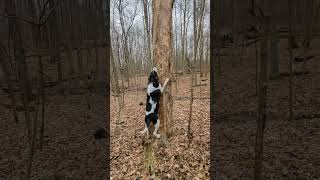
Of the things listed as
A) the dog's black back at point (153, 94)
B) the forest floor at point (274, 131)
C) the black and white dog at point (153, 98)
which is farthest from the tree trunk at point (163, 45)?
the forest floor at point (274, 131)

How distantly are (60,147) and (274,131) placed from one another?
21.9 ft

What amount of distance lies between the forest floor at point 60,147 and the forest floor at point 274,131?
129 inches

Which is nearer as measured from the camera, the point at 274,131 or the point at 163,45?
the point at 163,45

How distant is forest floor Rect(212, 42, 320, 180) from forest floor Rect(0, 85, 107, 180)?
3.28m

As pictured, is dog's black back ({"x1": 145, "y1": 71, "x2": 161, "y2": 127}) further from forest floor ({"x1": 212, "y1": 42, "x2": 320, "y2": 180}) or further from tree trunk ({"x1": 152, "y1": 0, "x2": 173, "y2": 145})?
forest floor ({"x1": 212, "y1": 42, "x2": 320, "y2": 180})

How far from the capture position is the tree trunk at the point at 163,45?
5.84m

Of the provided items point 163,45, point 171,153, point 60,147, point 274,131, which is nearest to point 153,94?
point 163,45

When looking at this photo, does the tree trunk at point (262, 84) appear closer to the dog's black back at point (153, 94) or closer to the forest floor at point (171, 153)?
the forest floor at point (171, 153)

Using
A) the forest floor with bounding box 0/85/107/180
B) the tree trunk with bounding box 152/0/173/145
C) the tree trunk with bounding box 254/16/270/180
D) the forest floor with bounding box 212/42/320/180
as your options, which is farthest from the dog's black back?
the tree trunk with bounding box 254/16/270/180

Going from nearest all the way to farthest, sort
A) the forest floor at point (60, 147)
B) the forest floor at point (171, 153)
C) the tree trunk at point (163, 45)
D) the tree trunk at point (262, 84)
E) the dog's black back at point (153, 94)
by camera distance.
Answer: the tree trunk at point (262, 84), the dog's black back at point (153, 94), the forest floor at point (171, 153), the tree trunk at point (163, 45), the forest floor at point (60, 147)

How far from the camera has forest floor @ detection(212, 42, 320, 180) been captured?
554 cm

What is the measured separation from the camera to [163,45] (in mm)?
5898

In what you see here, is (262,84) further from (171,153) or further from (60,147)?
(60,147)

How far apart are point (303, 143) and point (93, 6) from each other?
1830 centimetres
